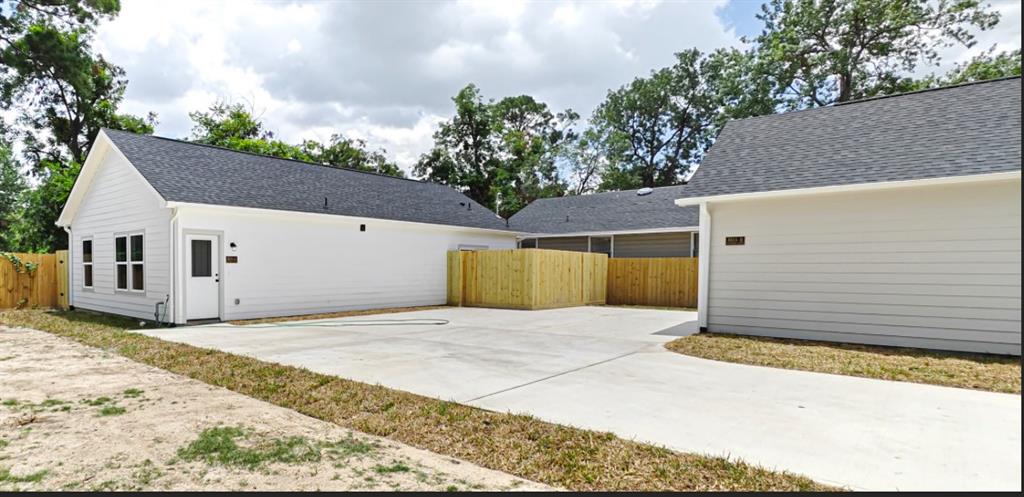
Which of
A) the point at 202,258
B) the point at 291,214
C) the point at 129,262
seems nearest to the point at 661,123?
the point at 291,214

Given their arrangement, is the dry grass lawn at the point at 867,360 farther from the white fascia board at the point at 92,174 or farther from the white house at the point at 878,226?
the white fascia board at the point at 92,174

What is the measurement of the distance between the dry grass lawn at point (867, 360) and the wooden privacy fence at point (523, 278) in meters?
6.29

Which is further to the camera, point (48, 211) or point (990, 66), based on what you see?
point (48, 211)

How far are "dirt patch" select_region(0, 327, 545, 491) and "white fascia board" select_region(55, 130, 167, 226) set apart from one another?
6.28 meters

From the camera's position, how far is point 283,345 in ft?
25.4

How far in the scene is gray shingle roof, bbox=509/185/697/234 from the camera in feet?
60.4

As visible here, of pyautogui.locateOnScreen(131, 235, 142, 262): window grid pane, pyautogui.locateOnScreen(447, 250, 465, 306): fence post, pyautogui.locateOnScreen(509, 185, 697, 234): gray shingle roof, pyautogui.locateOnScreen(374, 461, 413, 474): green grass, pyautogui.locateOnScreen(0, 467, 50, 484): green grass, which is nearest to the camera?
pyautogui.locateOnScreen(0, 467, 50, 484): green grass

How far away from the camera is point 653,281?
16234 millimetres

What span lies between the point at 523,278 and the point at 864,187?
27.9 ft

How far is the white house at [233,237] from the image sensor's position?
10477 millimetres

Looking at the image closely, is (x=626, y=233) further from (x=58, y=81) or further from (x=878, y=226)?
(x=58, y=81)

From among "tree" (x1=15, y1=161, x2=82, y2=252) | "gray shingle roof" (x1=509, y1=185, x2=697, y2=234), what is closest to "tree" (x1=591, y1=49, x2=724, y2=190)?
"gray shingle roof" (x1=509, y1=185, x2=697, y2=234)

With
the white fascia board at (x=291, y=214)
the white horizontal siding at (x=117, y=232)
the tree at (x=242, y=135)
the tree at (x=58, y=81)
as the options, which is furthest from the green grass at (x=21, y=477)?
the tree at (x=242, y=135)

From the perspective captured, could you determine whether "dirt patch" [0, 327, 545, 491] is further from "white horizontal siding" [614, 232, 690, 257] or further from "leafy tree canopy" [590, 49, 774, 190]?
"leafy tree canopy" [590, 49, 774, 190]
